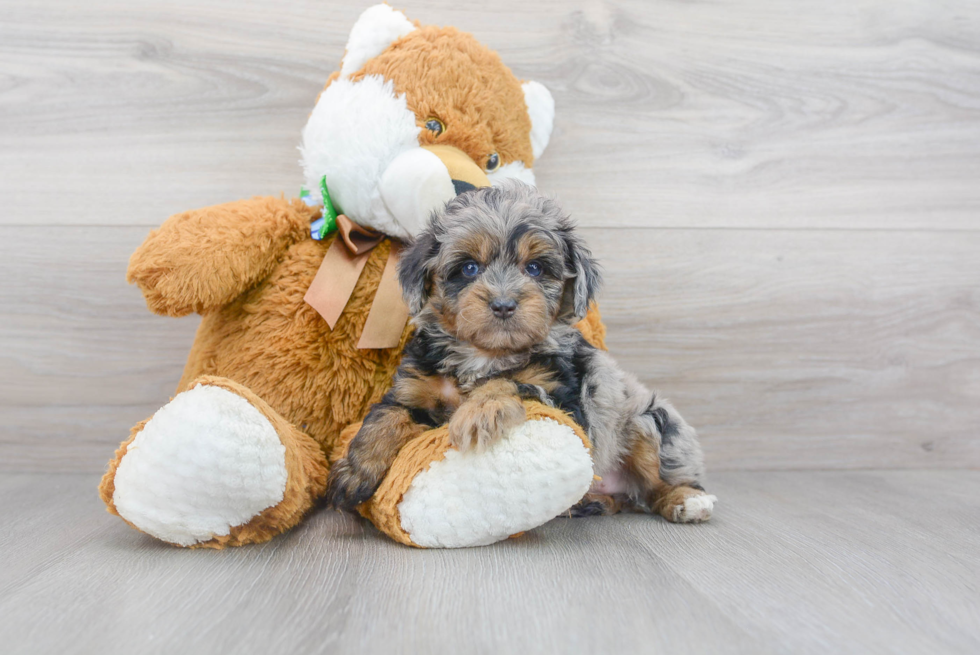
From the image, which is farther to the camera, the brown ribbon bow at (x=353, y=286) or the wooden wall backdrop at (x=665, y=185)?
the wooden wall backdrop at (x=665, y=185)

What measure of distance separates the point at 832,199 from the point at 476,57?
1.42 metres

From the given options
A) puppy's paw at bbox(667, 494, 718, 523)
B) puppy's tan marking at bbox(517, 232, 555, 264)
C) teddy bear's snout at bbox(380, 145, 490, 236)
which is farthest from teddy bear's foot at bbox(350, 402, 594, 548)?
teddy bear's snout at bbox(380, 145, 490, 236)

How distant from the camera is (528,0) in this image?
2314 millimetres

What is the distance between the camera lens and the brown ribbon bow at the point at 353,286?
1774mm

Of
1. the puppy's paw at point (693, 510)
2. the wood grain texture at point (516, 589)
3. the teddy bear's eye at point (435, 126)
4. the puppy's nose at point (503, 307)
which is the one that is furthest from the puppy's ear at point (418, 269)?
the puppy's paw at point (693, 510)

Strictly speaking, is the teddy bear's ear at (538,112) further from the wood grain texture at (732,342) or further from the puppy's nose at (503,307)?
the puppy's nose at (503,307)

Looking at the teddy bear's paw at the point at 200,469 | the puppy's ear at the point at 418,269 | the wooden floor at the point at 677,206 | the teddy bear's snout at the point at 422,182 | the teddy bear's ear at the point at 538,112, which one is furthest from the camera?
the wooden floor at the point at 677,206

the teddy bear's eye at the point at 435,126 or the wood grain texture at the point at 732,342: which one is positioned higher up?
the teddy bear's eye at the point at 435,126

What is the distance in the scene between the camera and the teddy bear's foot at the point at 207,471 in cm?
135

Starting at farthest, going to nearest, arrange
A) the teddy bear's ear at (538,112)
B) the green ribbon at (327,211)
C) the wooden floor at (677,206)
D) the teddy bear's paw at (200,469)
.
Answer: the wooden floor at (677,206) < the teddy bear's ear at (538,112) < the green ribbon at (327,211) < the teddy bear's paw at (200,469)

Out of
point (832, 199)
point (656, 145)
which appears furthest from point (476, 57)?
point (832, 199)

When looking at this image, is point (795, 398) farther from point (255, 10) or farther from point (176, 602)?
point (255, 10)

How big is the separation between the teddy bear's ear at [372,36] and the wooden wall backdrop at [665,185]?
1.50ft

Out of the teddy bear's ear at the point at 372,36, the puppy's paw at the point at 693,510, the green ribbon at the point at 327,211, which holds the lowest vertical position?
the puppy's paw at the point at 693,510
